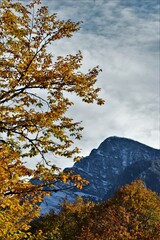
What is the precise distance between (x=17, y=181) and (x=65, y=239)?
3851cm

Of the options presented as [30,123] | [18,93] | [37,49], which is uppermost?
[37,49]

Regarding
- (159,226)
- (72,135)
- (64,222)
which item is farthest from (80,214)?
(72,135)

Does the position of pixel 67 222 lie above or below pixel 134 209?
below

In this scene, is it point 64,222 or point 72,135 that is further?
point 64,222

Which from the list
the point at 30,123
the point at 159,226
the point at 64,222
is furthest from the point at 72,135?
the point at 64,222

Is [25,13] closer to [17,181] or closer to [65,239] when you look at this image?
[17,181]

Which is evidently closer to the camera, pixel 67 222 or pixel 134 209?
pixel 134 209

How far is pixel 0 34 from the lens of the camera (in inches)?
528

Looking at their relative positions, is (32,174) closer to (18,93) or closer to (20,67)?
(18,93)

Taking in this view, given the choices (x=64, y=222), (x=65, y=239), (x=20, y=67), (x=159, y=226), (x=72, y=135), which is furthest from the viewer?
(x=64, y=222)

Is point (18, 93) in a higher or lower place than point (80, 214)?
lower

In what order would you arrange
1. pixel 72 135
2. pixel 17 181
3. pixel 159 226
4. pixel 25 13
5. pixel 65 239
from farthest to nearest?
pixel 65 239
pixel 159 226
pixel 25 13
pixel 72 135
pixel 17 181

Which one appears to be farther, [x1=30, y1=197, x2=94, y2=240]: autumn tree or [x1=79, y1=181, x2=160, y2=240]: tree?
[x1=30, y1=197, x2=94, y2=240]: autumn tree

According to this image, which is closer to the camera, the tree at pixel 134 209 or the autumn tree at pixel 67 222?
the tree at pixel 134 209
